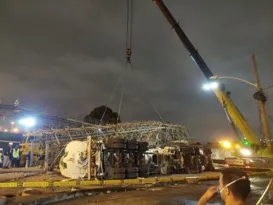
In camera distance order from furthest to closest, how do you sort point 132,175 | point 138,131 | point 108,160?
point 138,131 < point 132,175 < point 108,160

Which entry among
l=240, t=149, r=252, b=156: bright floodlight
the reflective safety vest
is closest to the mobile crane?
l=240, t=149, r=252, b=156: bright floodlight

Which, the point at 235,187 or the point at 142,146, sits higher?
the point at 142,146

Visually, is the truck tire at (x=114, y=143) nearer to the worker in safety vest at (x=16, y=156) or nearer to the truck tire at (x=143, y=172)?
the truck tire at (x=143, y=172)

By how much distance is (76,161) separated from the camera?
44.9 feet

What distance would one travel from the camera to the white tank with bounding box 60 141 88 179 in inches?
538

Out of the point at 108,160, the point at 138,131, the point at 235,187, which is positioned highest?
the point at 138,131

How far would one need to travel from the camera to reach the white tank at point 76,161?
1366cm

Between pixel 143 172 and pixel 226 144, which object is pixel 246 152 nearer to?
pixel 226 144

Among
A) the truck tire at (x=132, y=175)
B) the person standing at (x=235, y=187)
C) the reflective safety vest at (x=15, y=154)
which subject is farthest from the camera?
the reflective safety vest at (x=15, y=154)

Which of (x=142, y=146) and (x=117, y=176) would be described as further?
(x=142, y=146)

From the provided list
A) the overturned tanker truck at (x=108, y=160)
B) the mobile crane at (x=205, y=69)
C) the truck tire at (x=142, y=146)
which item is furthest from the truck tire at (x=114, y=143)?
the mobile crane at (x=205, y=69)

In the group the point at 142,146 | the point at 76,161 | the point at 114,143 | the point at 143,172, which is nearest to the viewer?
Answer: the point at 76,161

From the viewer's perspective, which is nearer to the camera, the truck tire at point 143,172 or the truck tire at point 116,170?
the truck tire at point 116,170

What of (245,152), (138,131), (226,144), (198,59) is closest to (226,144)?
(226,144)
